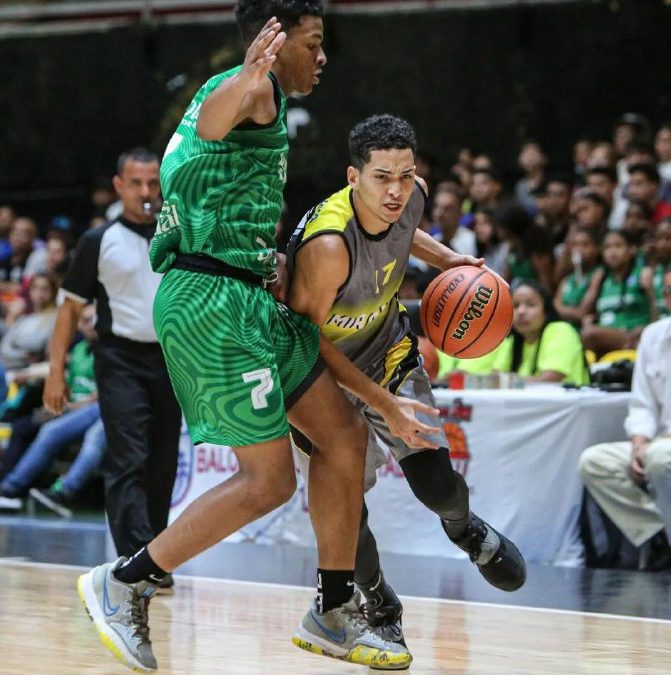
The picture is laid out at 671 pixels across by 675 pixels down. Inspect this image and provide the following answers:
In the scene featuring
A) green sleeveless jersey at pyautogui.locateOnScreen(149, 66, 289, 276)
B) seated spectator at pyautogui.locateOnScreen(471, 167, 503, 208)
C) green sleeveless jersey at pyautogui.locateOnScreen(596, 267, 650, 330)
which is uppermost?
seated spectator at pyautogui.locateOnScreen(471, 167, 503, 208)

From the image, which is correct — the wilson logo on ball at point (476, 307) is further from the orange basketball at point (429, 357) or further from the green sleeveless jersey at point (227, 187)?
the orange basketball at point (429, 357)

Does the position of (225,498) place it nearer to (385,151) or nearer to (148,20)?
(385,151)

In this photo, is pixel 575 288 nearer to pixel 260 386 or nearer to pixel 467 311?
pixel 467 311

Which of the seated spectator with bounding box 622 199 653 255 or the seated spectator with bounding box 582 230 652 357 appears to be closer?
the seated spectator with bounding box 582 230 652 357

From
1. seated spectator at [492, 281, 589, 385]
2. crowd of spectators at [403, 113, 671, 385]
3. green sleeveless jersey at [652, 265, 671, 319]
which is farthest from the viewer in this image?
green sleeveless jersey at [652, 265, 671, 319]

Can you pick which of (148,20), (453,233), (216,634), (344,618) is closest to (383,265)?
(344,618)

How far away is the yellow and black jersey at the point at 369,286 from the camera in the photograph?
4020 millimetres

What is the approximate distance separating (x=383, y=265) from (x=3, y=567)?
9.82 ft

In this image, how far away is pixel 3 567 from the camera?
623 centimetres

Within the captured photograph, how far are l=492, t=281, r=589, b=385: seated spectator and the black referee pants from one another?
233 cm

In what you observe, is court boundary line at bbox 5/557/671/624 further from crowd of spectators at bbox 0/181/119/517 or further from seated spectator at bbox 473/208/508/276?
seated spectator at bbox 473/208/508/276

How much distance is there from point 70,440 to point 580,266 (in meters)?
3.56

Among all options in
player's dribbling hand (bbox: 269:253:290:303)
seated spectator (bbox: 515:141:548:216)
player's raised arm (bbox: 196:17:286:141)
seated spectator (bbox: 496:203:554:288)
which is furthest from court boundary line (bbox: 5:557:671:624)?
seated spectator (bbox: 515:141:548:216)

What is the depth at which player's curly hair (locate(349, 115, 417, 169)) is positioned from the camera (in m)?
3.95
